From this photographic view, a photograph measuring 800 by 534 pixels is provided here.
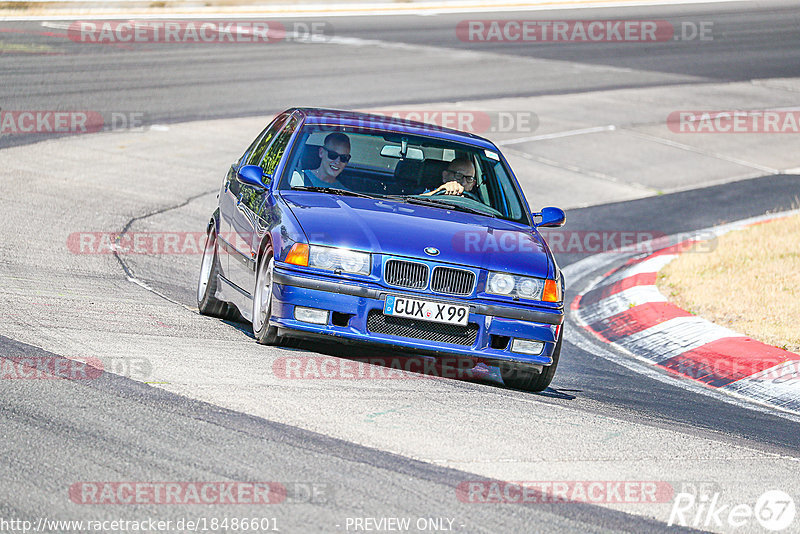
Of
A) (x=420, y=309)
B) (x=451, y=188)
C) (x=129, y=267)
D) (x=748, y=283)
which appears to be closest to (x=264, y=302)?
(x=420, y=309)

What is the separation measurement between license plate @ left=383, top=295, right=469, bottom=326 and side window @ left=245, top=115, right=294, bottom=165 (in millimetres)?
2520

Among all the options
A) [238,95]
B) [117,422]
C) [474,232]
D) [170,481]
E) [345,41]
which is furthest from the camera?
Answer: [345,41]

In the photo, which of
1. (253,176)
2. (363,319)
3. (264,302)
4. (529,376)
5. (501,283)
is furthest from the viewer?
(253,176)

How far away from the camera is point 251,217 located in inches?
327

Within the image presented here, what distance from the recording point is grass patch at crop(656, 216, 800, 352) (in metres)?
10.3

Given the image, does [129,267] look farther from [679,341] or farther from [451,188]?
[679,341]

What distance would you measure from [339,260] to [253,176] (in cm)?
141

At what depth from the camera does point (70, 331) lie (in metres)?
7.22

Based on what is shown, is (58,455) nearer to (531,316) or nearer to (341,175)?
(531,316)

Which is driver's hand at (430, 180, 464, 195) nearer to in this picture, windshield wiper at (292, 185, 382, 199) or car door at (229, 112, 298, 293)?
windshield wiper at (292, 185, 382, 199)

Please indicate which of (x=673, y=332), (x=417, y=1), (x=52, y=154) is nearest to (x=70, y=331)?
(x=673, y=332)

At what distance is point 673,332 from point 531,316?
3.24 meters

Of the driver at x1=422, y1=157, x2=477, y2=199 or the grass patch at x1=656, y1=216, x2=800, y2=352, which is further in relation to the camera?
the grass patch at x1=656, y1=216, x2=800, y2=352

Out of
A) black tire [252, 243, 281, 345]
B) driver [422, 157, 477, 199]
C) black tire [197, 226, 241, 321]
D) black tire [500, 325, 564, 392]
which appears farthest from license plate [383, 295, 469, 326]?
black tire [197, 226, 241, 321]
